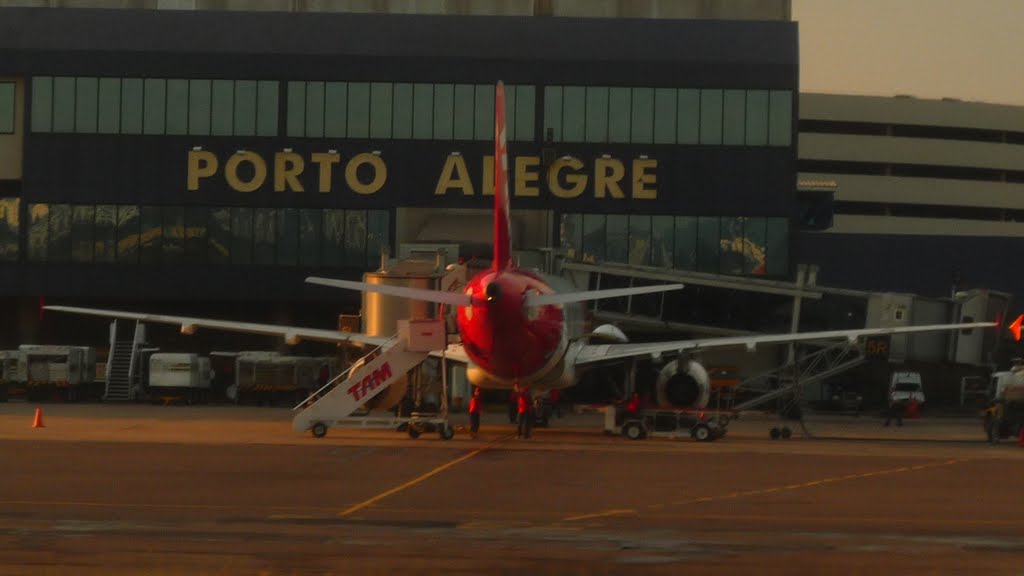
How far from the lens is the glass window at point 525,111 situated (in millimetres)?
76750

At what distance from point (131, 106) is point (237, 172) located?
234 inches

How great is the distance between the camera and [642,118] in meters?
76.9

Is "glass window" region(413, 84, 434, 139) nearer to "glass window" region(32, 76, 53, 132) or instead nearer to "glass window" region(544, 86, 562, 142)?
"glass window" region(544, 86, 562, 142)

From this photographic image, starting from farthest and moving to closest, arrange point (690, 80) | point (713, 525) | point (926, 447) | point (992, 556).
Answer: point (690, 80)
point (926, 447)
point (713, 525)
point (992, 556)

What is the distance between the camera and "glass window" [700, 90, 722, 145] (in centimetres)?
7638

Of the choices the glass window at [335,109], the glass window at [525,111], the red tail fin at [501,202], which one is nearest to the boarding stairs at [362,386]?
the red tail fin at [501,202]

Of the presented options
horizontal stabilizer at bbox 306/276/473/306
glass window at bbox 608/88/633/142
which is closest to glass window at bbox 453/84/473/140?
glass window at bbox 608/88/633/142

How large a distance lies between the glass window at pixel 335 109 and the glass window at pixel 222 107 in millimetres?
4539

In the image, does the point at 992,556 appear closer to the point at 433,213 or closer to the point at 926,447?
the point at 926,447

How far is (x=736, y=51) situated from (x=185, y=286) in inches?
1130

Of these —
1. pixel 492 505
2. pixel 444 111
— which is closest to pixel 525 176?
pixel 444 111

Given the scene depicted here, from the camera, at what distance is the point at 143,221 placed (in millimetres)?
77438

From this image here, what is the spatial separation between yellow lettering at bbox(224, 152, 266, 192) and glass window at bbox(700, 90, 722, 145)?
69.3 ft

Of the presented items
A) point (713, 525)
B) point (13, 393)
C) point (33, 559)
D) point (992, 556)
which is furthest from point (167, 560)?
point (13, 393)
